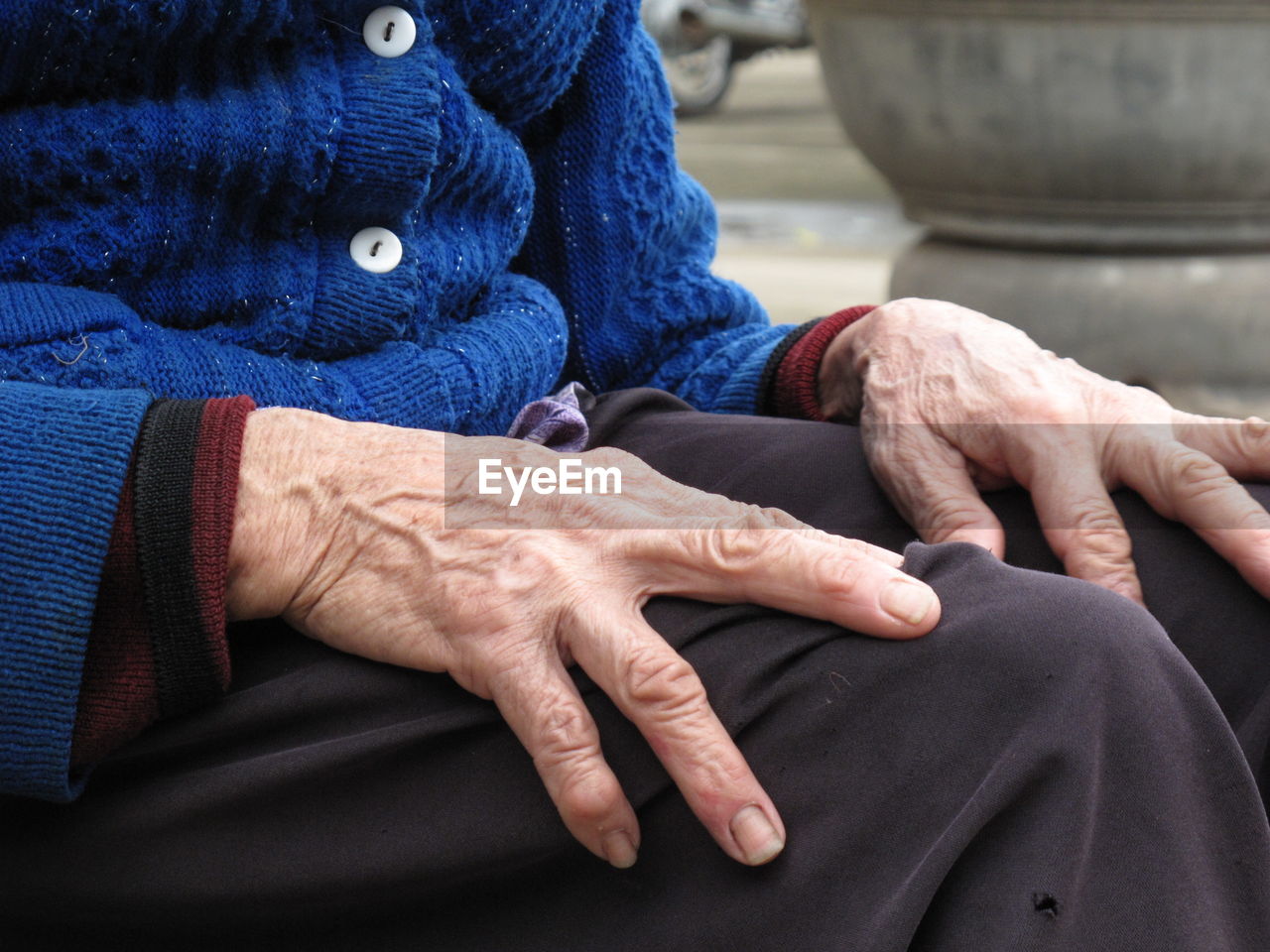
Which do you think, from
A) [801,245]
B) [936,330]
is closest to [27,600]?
[936,330]

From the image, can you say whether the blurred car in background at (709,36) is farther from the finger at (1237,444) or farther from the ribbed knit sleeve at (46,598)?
the ribbed knit sleeve at (46,598)

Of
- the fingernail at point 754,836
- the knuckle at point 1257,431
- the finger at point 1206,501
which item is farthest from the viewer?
the knuckle at point 1257,431

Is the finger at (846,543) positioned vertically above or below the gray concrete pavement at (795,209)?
above

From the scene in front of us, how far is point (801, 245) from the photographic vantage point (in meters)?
5.27

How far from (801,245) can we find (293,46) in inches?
172

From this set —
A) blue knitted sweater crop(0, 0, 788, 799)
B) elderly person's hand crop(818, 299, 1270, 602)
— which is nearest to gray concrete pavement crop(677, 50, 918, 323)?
elderly person's hand crop(818, 299, 1270, 602)

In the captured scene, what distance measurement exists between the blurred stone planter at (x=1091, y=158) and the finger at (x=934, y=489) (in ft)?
5.21

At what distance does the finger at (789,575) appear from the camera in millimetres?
786

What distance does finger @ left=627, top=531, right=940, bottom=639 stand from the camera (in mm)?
786

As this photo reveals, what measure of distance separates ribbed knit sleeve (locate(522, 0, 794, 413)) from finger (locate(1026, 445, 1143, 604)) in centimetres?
40

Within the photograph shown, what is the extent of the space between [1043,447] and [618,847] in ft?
1.76

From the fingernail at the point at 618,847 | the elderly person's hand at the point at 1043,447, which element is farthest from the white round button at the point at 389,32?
the fingernail at the point at 618,847

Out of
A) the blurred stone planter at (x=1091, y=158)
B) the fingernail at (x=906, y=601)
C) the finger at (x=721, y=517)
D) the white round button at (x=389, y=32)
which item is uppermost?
the white round button at (x=389, y=32)

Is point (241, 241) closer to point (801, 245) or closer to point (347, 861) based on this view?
point (347, 861)
